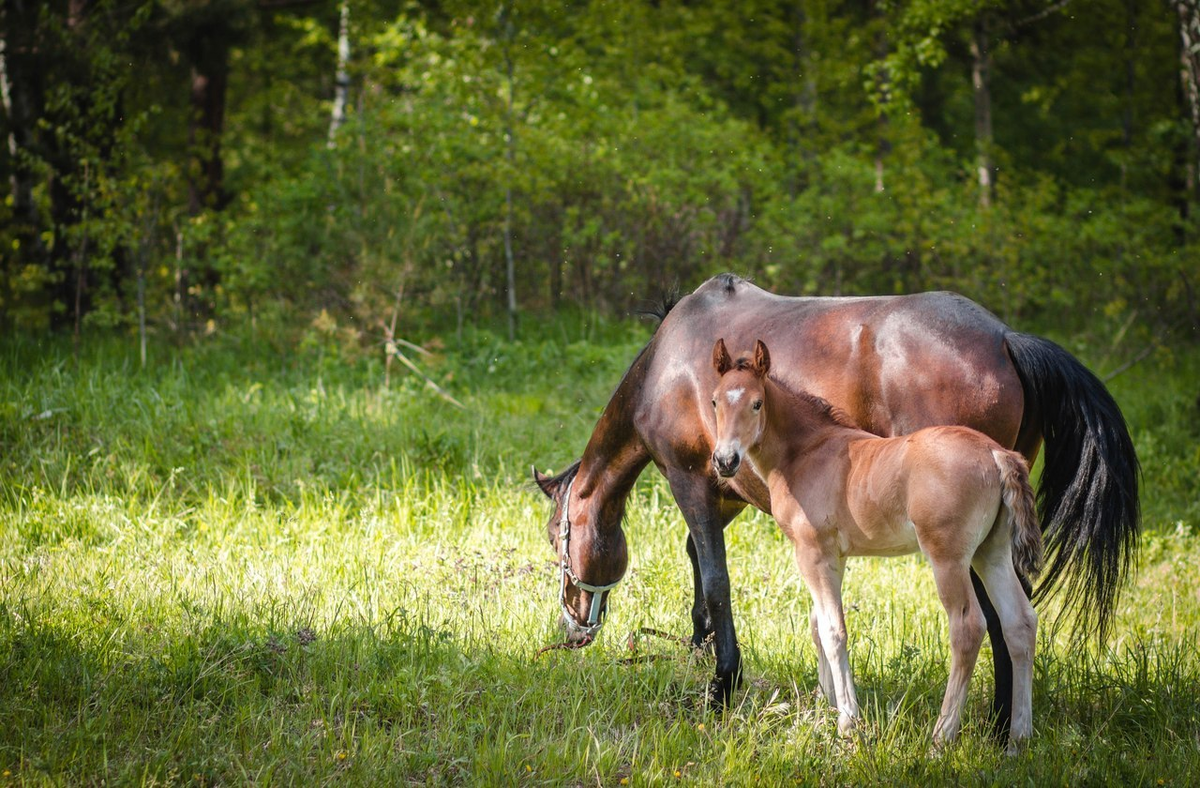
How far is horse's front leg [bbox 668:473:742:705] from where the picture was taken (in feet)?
15.2

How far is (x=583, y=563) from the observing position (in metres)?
5.34

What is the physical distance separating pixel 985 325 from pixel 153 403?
23.4 feet

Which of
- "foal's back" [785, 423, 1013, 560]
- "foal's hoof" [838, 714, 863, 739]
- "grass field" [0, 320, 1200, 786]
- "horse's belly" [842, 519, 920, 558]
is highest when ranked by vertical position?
"foal's back" [785, 423, 1013, 560]

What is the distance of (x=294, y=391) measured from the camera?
9570mm

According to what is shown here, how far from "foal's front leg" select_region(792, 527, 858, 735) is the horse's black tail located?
1020 mm

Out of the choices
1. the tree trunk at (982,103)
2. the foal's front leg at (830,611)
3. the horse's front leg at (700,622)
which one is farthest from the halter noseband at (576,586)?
the tree trunk at (982,103)

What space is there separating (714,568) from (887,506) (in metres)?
1.10

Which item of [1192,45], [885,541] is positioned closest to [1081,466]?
[885,541]

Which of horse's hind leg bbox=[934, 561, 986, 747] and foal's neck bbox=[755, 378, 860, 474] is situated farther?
foal's neck bbox=[755, 378, 860, 474]

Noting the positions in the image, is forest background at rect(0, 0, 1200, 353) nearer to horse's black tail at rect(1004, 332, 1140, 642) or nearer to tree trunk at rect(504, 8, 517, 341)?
tree trunk at rect(504, 8, 517, 341)

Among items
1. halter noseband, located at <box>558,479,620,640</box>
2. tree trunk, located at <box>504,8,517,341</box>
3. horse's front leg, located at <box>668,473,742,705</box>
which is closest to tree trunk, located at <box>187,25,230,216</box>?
tree trunk, located at <box>504,8,517,341</box>

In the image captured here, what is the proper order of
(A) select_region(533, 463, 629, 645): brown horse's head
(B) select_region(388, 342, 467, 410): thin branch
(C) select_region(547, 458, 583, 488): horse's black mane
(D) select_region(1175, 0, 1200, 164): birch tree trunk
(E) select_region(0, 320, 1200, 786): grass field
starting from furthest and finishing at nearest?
(B) select_region(388, 342, 467, 410): thin branch, (D) select_region(1175, 0, 1200, 164): birch tree trunk, (C) select_region(547, 458, 583, 488): horse's black mane, (A) select_region(533, 463, 629, 645): brown horse's head, (E) select_region(0, 320, 1200, 786): grass field

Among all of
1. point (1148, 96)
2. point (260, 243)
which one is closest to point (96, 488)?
point (260, 243)

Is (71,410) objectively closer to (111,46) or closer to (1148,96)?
(111,46)
